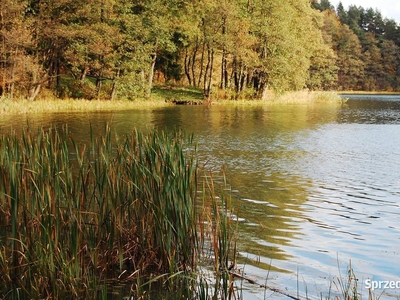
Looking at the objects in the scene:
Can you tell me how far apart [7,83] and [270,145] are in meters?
21.0

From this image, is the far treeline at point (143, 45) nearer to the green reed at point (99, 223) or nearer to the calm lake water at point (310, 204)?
A: the calm lake water at point (310, 204)

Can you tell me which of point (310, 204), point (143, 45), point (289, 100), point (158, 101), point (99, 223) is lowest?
point (310, 204)

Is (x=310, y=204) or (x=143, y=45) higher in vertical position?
(x=143, y=45)

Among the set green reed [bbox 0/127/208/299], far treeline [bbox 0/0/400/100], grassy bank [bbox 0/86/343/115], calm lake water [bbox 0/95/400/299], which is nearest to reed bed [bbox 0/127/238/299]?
green reed [bbox 0/127/208/299]

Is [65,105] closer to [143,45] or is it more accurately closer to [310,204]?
[143,45]

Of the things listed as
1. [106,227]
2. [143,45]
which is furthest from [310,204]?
[143,45]

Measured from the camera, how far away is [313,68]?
7331 centimetres

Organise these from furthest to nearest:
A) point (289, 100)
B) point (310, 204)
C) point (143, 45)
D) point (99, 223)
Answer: point (289, 100), point (143, 45), point (310, 204), point (99, 223)

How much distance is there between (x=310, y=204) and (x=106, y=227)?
526cm

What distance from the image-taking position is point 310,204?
9.75 m

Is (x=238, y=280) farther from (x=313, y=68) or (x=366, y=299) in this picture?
(x=313, y=68)

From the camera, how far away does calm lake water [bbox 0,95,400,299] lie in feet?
20.0

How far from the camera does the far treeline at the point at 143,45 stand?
33.8 m

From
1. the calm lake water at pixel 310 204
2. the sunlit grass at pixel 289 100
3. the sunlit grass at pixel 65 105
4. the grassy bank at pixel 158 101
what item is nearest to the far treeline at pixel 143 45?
the sunlit grass at pixel 289 100
